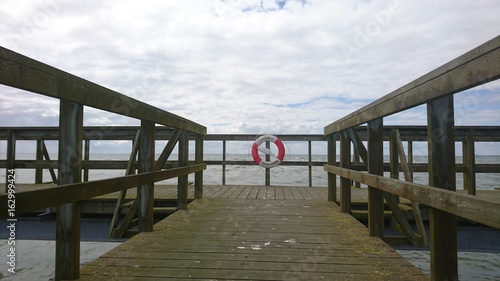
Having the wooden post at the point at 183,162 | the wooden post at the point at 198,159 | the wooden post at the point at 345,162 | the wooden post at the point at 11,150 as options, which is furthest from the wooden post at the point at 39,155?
the wooden post at the point at 345,162

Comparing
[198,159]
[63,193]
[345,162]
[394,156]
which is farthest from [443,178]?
[198,159]

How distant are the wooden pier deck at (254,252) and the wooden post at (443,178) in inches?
14.1

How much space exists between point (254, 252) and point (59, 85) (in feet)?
5.54

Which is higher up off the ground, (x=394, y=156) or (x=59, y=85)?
(x=59, y=85)

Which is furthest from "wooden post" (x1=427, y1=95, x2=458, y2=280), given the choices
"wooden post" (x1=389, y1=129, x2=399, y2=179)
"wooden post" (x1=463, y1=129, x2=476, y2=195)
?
"wooden post" (x1=463, y1=129, x2=476, y2=195)

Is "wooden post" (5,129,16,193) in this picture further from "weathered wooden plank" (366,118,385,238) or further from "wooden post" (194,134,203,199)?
"weathered wooden plank" (366,118,385,238)

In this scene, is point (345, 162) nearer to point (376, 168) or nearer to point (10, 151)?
point (376, 168)

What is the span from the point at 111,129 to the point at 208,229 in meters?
3.85

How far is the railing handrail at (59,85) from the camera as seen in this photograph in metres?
1.25

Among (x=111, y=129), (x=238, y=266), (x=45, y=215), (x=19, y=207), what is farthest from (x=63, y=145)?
(x=111, y=129)

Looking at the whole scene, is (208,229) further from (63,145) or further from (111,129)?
(111,129)

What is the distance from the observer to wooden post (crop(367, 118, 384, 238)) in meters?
2.61

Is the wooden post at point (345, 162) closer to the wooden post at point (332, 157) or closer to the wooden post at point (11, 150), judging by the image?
the wooden post at point (332, 157)

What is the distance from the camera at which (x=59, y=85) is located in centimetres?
154
